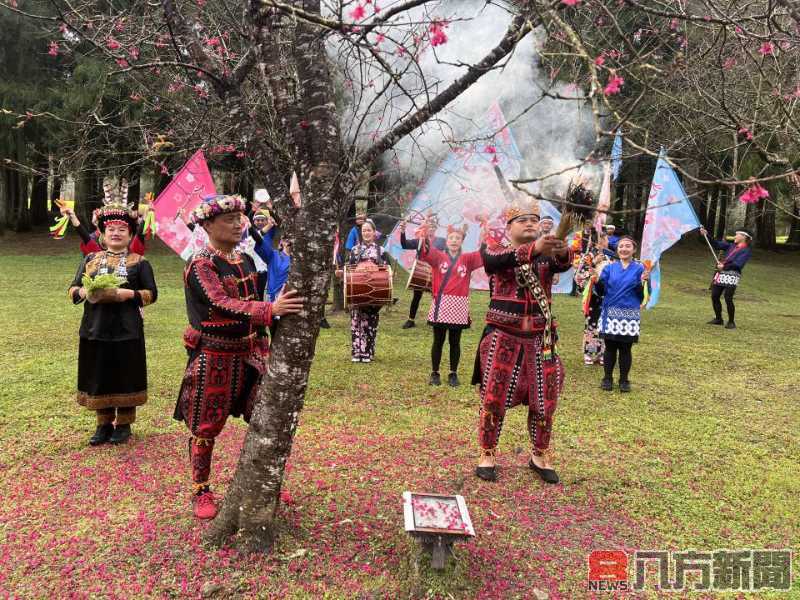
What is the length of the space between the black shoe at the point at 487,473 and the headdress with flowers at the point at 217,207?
253cm

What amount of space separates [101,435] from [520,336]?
11.3 feet

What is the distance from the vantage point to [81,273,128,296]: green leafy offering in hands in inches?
181

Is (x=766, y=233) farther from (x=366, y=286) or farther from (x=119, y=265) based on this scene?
(x=119, y=265)

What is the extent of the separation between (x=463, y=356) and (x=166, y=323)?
5.22 metres

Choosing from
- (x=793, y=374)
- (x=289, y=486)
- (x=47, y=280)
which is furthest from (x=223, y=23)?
(x=47, y=280)

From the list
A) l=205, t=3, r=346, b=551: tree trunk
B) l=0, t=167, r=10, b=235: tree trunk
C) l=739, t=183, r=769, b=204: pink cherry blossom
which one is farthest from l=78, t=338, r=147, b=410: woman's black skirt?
l=0, t=167, r=10, b=235: tree trunk

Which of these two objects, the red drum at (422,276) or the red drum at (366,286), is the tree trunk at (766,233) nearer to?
the red drum at (422,276)

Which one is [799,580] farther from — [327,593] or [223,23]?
[223,23]

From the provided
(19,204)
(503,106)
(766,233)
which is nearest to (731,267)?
(503,106)

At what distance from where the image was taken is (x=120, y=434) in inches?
200

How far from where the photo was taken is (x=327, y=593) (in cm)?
308

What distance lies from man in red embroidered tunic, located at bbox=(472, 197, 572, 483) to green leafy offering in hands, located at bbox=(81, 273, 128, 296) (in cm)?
278

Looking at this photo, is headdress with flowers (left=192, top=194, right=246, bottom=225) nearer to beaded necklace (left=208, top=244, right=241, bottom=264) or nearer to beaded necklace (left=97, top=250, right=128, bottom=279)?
beaded necklace (left=208, top=244, right=241, bottom=264)

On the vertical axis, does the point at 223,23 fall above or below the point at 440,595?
above
